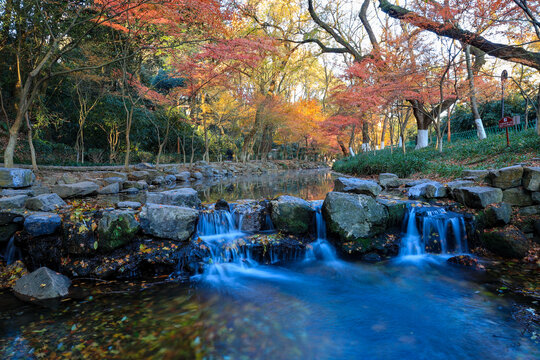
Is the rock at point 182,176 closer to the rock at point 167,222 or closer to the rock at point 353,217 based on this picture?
the rock at point 167,222

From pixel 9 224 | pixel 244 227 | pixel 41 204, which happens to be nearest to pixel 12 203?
pixel 41 204

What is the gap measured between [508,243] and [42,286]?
24.4 feet

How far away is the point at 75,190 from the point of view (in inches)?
348

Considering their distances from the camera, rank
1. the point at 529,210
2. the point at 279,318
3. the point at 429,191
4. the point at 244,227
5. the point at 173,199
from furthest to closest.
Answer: the point at 429,191
the point at 173,199
the point at 244,227
the point at 529,210
the point at 279,318

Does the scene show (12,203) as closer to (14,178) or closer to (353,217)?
(14,178)

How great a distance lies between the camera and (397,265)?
4984mm

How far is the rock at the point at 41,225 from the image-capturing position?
15.0 ft

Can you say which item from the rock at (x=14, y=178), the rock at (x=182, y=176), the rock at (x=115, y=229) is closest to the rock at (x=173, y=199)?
the rock at (x=115, y=229)

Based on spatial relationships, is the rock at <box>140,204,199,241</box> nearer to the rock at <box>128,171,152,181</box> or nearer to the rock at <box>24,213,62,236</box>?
the rock at <box>24,213,62,236</box>

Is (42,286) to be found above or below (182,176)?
below

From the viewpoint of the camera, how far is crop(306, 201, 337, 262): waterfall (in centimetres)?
538

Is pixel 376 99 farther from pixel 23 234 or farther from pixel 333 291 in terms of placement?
pixel 23 234

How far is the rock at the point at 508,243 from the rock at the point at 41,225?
779 centimetres

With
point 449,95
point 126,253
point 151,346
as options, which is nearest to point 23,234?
point 126,253
